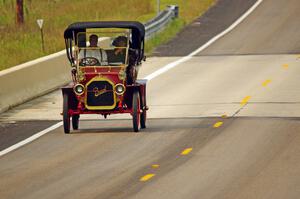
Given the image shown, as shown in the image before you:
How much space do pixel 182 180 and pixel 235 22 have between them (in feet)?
106

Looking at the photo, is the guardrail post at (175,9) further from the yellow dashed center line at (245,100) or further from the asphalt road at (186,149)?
the yellow dashed center line at (245,100)

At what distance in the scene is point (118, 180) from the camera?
15.4 m

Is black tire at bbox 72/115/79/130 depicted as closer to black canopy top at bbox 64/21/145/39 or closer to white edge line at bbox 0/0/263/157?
white edge line at bbox 0/0/263/157

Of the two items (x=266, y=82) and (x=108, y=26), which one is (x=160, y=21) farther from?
(x=108, y=26)

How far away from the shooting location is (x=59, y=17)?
177ft

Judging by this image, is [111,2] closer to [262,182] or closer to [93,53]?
[93,53]

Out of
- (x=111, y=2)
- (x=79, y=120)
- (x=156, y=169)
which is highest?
(x=156, y=169)

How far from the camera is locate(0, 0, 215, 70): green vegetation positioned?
38875mm

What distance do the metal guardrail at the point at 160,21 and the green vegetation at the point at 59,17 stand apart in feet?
0.89

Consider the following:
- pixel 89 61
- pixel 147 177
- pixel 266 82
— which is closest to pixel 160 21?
pixel 266 82

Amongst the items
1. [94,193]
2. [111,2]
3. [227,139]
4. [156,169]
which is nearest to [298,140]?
[227,139]


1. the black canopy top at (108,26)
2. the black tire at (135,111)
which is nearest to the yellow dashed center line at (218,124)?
the black tire at (135,111)

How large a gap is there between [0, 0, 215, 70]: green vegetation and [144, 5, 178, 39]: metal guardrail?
27cm

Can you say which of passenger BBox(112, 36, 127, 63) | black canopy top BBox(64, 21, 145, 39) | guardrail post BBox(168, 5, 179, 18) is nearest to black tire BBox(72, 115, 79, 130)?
passenger BBox(112, 36, 127, 63)
